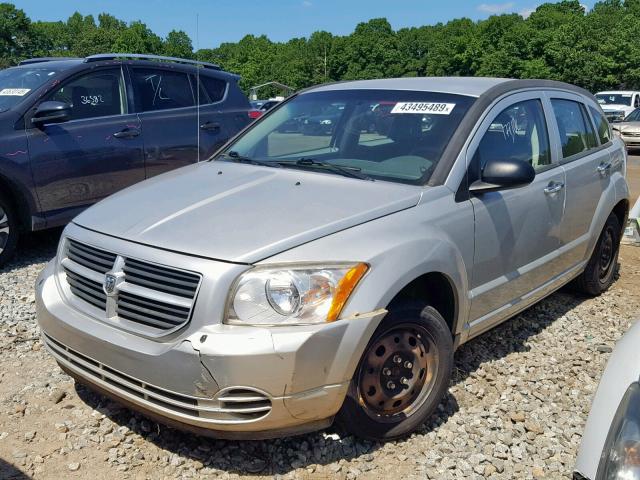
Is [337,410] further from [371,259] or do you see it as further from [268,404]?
[371,259]

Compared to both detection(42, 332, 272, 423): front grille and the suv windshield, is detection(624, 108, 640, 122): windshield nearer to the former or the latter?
the suv windshield

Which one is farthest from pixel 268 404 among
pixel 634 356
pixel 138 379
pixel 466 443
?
pixel 634 356

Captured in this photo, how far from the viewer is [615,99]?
25469 millimetres

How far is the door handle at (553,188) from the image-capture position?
159 inches

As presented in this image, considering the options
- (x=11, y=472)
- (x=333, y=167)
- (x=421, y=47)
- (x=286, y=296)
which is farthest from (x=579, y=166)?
(x=421, y=47)

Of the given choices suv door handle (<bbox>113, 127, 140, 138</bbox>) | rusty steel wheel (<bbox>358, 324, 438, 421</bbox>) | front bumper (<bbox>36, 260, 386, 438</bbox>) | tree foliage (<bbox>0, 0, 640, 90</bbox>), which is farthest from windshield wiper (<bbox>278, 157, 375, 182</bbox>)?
tree foliage (<bbox>0, 0, 640, 90</bbox>)

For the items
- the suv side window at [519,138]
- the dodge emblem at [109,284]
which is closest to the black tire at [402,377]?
the suv side window at [519,138]

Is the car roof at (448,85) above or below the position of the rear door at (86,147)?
above

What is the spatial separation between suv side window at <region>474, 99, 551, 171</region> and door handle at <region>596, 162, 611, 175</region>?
0.81 metres

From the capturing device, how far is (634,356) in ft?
6.21

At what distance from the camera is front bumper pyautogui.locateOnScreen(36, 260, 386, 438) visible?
97.8 inches

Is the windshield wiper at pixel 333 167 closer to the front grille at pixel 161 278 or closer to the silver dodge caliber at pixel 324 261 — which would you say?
the silver dodge caliber at pixel 324 261

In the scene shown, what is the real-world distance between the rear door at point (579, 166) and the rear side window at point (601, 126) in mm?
97

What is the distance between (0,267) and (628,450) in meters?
5.36
